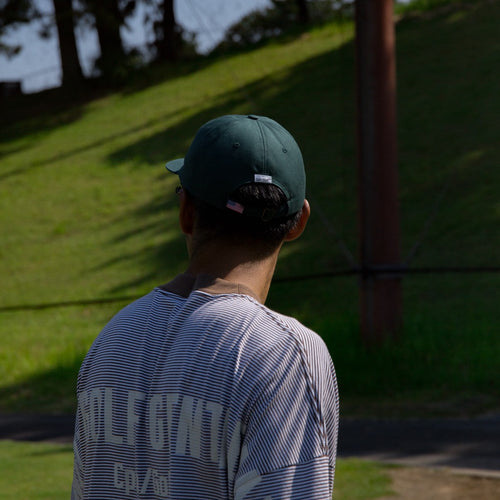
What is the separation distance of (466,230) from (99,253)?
5.94 meters

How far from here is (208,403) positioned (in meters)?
1.17

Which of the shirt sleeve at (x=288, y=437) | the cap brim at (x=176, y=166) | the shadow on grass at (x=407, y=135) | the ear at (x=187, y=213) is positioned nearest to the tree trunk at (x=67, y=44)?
the shadow on grass at (x=407, y=135)

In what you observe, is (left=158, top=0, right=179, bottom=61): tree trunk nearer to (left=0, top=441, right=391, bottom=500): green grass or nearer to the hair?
(left=0, top=441, right=391, bottom=500): green grass

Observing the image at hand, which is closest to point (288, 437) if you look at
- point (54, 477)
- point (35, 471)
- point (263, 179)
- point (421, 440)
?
point (263, 179)

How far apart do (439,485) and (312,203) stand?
6.44 m

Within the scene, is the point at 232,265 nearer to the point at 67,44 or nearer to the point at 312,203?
the point at 312,203

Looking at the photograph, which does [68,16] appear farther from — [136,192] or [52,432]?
[52,432]

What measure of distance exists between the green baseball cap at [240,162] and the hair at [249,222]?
0.01 m

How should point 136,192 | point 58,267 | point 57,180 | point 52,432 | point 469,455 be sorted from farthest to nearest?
point 57,180 → point 136,192 → point 58,267 → point 52,432 → point 469,455

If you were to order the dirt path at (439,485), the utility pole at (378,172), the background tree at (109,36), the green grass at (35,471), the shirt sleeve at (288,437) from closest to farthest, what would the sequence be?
the shirt sleeve at (288,437)
the dirt path at (439,485)
the green grass at (35,471)
the utility pole at (378,172)
the background tree at (109,36)

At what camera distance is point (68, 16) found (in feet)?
64.8

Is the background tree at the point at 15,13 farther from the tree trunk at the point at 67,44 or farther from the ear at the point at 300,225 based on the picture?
the ear at the point at 300,225

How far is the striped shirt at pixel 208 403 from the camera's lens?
1.13 metres

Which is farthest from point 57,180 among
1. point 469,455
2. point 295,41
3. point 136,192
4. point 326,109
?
point 469,455
